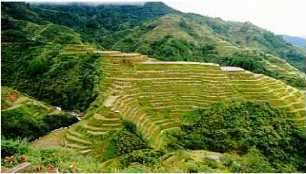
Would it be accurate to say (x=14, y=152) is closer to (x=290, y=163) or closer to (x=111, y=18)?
(x=290, y=163)

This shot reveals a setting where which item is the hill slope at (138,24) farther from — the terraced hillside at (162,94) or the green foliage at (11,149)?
the green foliage at (11,149)

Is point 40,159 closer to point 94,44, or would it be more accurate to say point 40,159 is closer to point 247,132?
point 247,132

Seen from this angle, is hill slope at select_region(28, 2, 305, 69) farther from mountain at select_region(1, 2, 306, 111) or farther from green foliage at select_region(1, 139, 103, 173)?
green foliage at select_region(1, 139, 103, 173)

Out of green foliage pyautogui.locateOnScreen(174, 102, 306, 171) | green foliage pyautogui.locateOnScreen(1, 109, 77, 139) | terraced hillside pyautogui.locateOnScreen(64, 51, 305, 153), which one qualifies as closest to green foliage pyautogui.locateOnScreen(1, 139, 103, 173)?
terraced hillside pyautogui.locateOnScreen(64, 51, 305, 153)

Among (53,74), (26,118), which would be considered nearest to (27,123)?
(26,118)

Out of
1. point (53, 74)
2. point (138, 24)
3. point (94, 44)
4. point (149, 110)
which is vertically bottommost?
point (138, 24)
